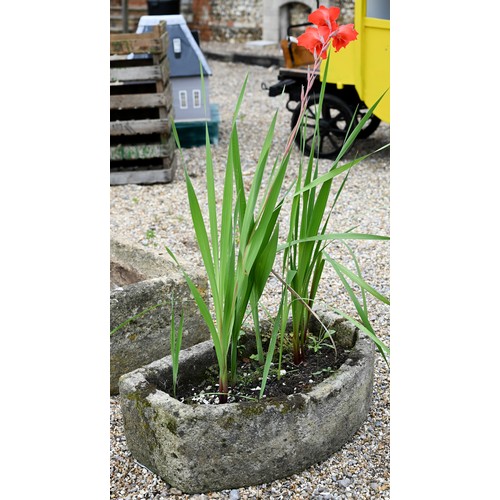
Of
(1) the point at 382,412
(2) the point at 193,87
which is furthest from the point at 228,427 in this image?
(2) the point at 193,87

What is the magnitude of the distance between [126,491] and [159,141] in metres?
3.44

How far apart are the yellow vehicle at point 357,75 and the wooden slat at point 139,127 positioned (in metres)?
0.84

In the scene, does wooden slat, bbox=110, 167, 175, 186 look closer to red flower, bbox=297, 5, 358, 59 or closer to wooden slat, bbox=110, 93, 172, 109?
wooden slat, bbox=110, 93, 172, 109

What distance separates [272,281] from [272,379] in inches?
52.4

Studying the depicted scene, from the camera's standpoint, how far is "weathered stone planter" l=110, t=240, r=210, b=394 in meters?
2.57

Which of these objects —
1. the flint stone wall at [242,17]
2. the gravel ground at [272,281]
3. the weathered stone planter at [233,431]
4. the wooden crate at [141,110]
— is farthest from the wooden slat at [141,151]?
the flint stone wall at [242,17]

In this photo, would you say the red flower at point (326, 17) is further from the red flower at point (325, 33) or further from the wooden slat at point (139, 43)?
the wooden slat at point (139, 43)

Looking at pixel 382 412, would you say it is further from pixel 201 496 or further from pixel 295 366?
pixel 201 496

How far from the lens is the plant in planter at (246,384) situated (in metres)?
1.98

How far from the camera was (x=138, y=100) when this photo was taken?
4.96 m

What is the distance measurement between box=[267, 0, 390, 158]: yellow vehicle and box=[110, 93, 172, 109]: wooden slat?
811 millimetres

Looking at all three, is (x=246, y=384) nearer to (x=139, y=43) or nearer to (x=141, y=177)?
(x=141, y=177)

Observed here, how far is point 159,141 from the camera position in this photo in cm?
525

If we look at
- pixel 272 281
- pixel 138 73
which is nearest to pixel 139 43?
pixel 138 73
